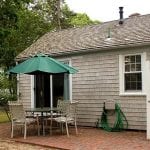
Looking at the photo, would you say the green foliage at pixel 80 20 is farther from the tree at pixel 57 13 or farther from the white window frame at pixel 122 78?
the white window frame at pixel 122 78

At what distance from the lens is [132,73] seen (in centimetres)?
1439

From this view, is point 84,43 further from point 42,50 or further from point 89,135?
point 89,135

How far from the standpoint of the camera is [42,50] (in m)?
17.9

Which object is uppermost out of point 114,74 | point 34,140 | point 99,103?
point 114,74

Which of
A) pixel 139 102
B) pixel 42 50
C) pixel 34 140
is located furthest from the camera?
pixel 42 50

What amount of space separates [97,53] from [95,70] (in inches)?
24.4

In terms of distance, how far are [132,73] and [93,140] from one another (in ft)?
10.8

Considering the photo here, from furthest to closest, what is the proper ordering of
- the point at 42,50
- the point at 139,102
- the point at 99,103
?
the point at 42,50, the point at 99,103, the point at 139,102

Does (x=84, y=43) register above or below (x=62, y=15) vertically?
below

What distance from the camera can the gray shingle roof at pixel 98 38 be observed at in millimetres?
14523

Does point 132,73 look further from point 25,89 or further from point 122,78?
point 25,89

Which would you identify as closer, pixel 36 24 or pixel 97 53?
pixel 97 53

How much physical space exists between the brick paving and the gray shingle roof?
117 inches

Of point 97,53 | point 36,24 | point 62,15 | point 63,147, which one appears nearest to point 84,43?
point 97,53
